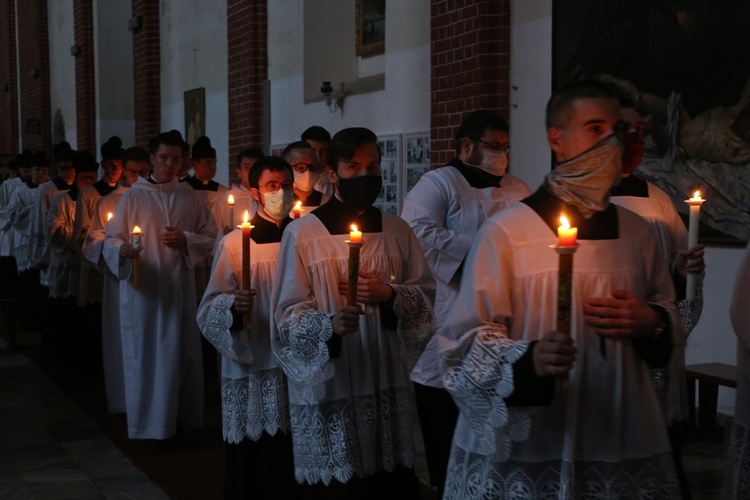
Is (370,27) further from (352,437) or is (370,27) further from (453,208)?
(352,437)

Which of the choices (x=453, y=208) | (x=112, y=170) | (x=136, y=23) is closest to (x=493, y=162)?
(x=453, y=208)

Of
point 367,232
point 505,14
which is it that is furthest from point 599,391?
point 505,14

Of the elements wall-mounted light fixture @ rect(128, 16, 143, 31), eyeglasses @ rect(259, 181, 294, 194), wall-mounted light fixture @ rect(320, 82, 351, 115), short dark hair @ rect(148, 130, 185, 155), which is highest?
wall-mounted light fixture @ rect(128, 16, 143, 31)

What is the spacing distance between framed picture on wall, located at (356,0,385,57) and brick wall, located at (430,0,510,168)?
8.54ft

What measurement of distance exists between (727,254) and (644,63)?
1.52 meters

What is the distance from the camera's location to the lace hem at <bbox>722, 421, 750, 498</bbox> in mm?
3422

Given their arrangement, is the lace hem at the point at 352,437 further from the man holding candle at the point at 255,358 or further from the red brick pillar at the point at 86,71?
the red brick pillar at the point at 86,71

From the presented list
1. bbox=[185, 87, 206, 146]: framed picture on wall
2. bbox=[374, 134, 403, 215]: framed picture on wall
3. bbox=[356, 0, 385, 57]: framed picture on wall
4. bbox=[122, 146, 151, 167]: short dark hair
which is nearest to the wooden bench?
bbox=[374, 134, 403, 215]: framed picture on wall

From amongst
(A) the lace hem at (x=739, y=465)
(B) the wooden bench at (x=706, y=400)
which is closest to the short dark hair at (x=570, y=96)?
(A) the lace hem at (x=739, y=465)

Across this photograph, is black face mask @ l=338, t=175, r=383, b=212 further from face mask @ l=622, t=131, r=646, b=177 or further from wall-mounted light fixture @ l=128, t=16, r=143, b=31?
wall-mounted light fixture @ l=128, t=16, r=143, b=31

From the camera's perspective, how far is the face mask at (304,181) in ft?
18.7

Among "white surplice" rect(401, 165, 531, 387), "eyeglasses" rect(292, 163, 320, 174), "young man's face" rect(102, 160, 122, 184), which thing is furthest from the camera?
"young man's face" rect(102, 160, 122, 184)

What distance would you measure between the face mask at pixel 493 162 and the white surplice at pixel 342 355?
133 centimetres

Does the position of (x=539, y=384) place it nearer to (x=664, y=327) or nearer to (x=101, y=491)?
(x=664, y=327)
